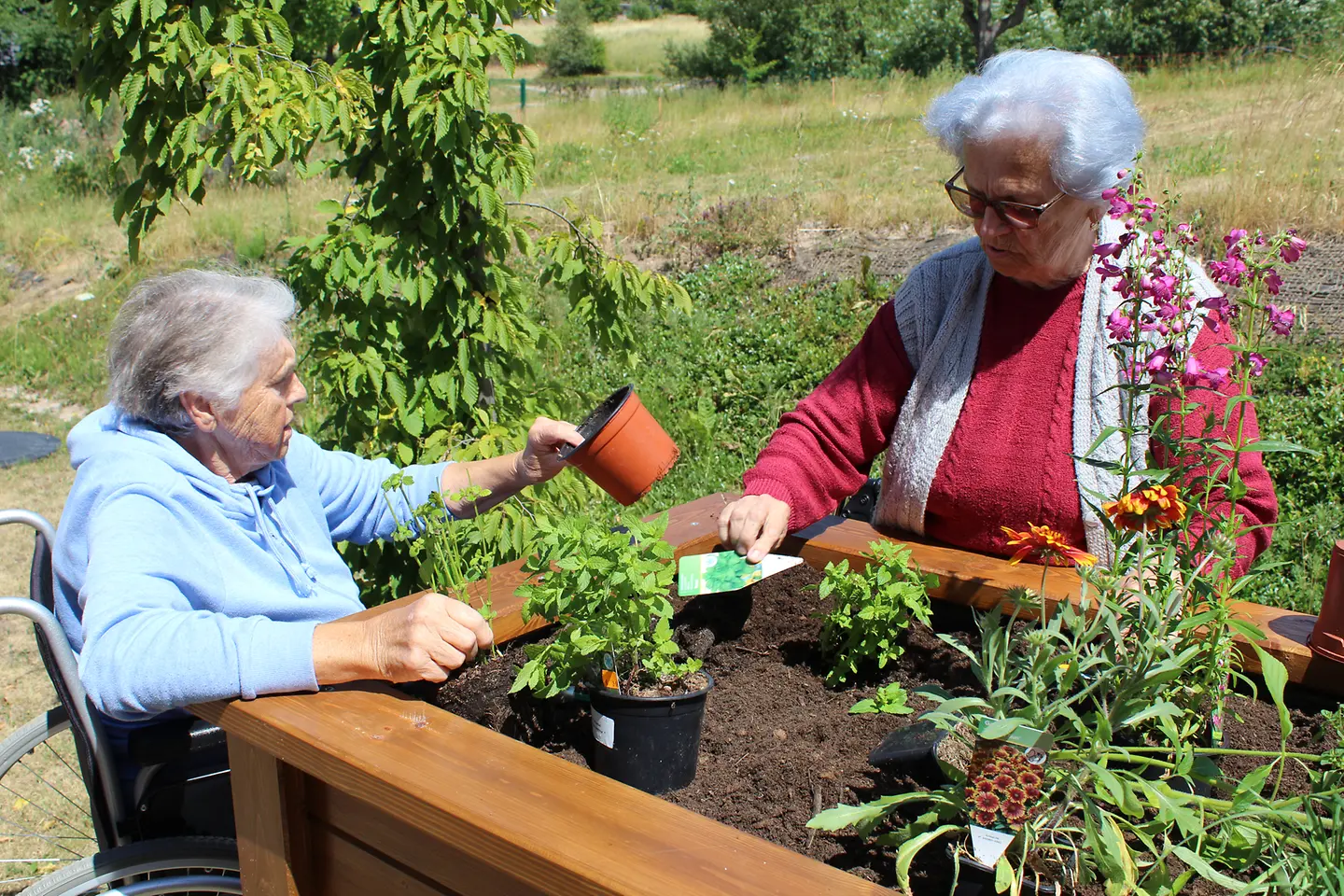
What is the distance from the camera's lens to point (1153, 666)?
50.0 inches

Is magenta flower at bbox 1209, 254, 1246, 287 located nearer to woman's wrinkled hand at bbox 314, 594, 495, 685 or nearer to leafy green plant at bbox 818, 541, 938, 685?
leafy green plant at bbox 818, 541, 938, 685

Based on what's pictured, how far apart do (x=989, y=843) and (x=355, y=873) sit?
0.91 metres

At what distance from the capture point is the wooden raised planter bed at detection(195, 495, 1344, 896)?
44.8 inches

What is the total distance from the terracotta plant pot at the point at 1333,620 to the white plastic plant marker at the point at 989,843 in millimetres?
778

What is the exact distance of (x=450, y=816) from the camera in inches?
49.5

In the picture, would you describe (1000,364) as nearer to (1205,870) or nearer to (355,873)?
(1205,870)

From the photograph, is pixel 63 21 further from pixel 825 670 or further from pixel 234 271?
pixel 825 670

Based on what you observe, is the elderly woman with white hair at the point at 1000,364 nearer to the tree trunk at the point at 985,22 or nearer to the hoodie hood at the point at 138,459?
the hoodie hood at the point at 138,459

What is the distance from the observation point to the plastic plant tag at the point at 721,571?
1769 mm

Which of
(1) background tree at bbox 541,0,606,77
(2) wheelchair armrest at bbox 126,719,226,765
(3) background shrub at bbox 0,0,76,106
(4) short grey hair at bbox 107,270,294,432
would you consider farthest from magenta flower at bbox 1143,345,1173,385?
(1) background tree at bbox 541,0,606,77

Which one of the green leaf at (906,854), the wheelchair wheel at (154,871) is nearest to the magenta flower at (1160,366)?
the green leaf at (906,854)

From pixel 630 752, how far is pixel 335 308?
5.72ft

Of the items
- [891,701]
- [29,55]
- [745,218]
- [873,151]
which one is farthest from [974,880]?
[29,55]

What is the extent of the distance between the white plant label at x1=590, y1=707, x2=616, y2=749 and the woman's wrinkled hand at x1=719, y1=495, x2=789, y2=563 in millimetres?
494
